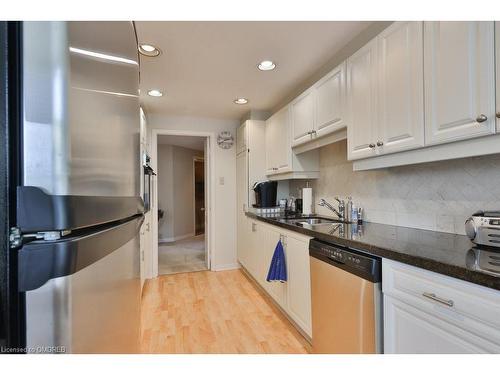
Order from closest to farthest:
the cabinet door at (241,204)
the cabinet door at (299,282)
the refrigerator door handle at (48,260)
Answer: the refrigerator door handle at (48,260) < the cabinet door at (299,282) < the cabinet door at (241,204)

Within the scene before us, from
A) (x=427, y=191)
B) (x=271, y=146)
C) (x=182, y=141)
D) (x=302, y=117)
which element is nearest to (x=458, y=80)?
(x=427, y=191)

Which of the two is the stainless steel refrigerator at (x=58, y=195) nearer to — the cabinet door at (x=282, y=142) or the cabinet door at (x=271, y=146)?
the cabinet door at (x=282, y=142)

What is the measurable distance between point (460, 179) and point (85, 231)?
178 centimetres

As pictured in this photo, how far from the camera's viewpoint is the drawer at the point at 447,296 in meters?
0.82

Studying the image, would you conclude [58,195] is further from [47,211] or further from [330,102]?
[330,102]

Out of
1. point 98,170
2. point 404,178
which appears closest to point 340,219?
point 404,178

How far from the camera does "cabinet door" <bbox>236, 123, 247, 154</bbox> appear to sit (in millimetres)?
3604

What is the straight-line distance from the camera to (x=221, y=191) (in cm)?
397

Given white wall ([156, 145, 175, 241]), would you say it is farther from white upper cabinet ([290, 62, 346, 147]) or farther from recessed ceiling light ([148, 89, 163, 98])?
white upper cabinet ([290, 62, 346, 147])

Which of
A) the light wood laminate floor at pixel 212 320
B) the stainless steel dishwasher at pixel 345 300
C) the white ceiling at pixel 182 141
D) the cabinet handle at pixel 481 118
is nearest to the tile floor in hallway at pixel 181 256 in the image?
the light wood laminate floor at pixel 212 320

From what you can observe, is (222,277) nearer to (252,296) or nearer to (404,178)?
(252,296)

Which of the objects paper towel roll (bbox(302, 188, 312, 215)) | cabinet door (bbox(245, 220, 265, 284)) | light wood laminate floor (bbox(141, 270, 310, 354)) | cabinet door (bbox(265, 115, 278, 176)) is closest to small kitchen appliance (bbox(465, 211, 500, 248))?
light wood laminate floor (bbox(141, 270, 310, 354))

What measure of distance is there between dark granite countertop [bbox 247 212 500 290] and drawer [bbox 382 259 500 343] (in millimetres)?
33

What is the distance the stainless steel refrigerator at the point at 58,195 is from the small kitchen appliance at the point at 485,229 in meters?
1.45
